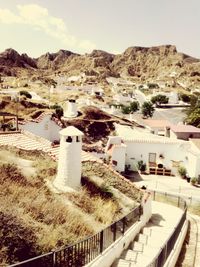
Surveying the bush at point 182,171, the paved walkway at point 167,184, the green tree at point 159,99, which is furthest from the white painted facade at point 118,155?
the green tree at point 159,99

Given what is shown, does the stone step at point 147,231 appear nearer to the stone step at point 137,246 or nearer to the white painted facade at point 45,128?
the stone step at point 137,246

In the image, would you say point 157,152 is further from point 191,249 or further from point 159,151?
point 191,249

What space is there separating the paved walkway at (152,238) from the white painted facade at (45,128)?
35.6 feet

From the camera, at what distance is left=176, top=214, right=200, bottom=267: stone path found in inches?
489

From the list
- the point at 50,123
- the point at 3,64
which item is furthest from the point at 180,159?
the point at 3,64

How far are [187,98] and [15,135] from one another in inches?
3204

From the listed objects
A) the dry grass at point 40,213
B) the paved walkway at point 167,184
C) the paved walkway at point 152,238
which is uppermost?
the dry grass at point 40,213

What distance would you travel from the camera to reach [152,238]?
13008 mm

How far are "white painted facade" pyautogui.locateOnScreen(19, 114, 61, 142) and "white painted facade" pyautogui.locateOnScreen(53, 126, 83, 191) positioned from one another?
37.5ft

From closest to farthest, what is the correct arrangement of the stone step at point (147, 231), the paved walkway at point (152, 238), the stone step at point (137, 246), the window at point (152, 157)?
the paved walkway at point (152, 238) < the stone step at point (137, 246) < the stone step at point (147, 231) < the window at point (152, 157)

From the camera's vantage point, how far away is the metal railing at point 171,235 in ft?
32.5

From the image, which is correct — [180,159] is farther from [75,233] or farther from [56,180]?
[75,233]

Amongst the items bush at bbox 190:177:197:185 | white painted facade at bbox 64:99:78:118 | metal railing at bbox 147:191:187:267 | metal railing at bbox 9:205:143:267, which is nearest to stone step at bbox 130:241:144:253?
metal railing at bbox 9:205:143:267

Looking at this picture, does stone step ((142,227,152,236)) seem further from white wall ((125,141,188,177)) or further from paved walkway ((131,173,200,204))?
white wall ((125,141,188,177))
